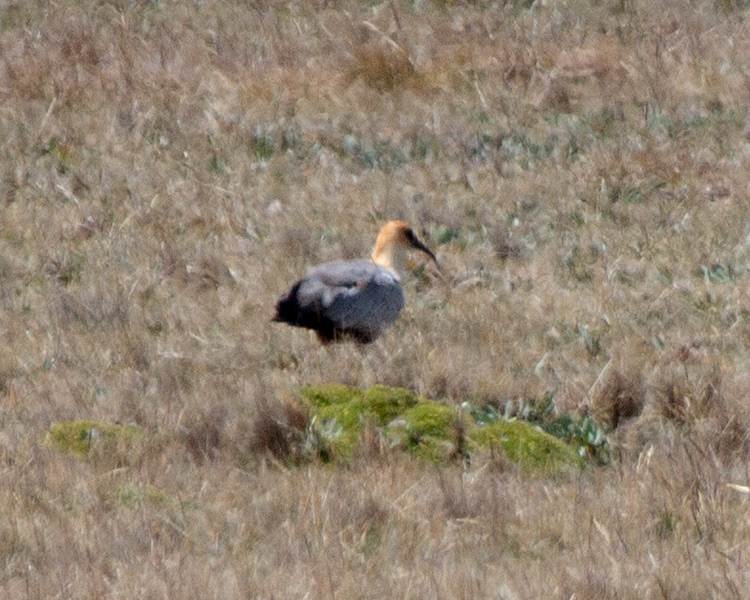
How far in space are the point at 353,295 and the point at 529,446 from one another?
2245 millimetres

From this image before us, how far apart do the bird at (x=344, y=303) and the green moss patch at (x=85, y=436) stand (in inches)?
72.9

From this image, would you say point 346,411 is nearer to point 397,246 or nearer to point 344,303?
point 344,303

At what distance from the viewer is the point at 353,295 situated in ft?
25.1

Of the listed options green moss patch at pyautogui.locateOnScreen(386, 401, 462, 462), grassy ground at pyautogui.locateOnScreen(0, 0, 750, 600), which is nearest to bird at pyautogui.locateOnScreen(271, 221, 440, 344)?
grassy ground at pyautogui.locateOnScreen(0, 0, 750, 600)

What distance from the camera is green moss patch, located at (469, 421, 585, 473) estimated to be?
218 inches

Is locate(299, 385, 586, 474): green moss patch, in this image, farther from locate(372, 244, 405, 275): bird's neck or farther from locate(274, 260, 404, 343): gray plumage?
locate(372, 244, 405, 275): bird's neck

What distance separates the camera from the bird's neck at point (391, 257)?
29.2ft

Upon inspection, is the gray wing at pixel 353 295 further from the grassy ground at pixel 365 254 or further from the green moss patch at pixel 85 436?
the green moss patch at pixel 85 436

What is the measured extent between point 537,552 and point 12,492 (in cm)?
179

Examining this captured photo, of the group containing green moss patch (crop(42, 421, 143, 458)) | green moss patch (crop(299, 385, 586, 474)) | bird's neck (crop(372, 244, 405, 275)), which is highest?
green moss patch (crop(42, 421, 143, 458))

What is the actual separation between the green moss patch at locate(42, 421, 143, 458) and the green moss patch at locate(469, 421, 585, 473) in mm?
1364

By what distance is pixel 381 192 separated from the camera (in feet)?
34.1

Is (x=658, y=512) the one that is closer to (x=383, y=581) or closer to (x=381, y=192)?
(x=383, y=581)

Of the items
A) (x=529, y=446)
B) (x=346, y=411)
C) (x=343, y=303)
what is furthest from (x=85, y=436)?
(x=343, y=303)
